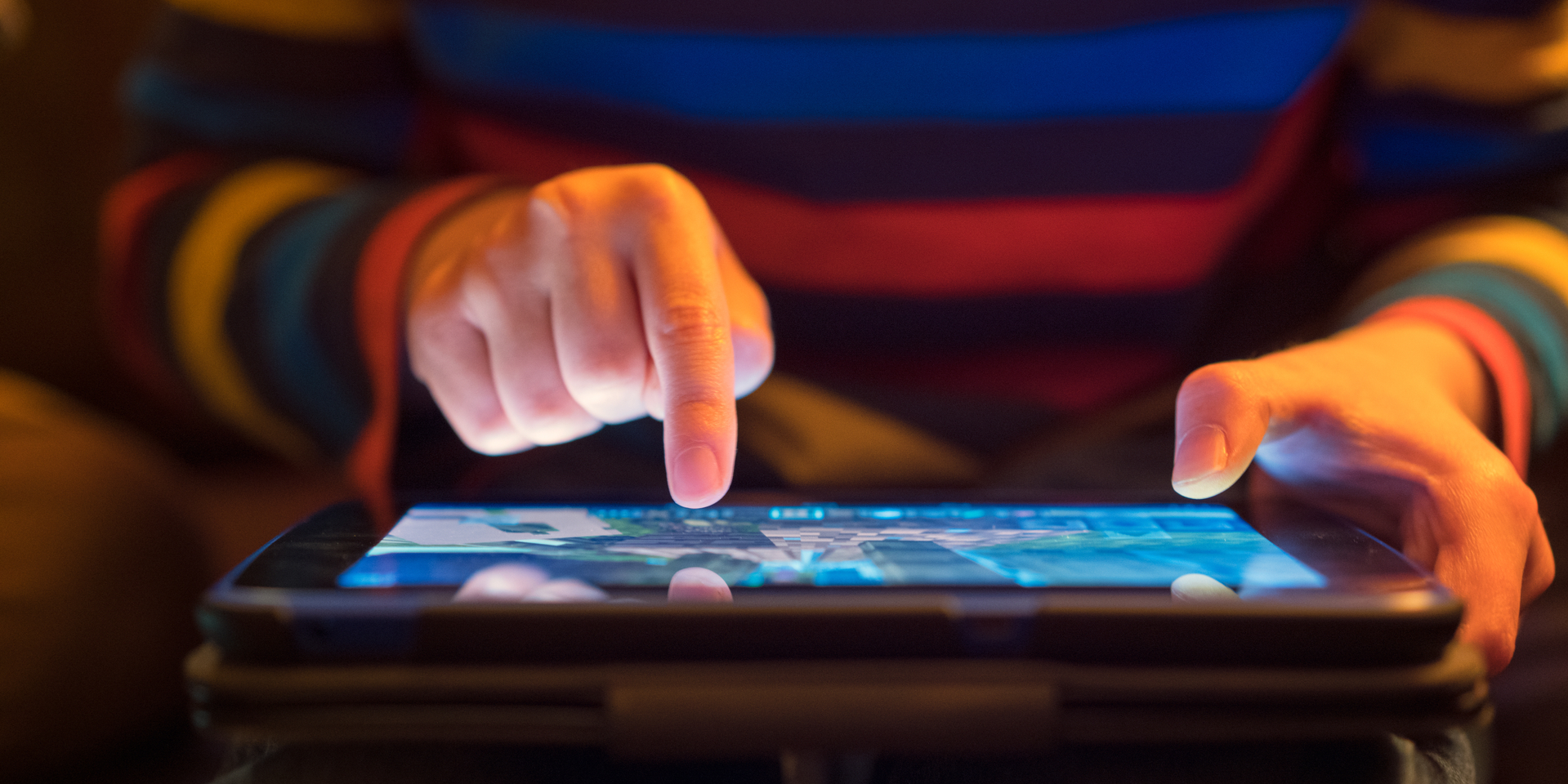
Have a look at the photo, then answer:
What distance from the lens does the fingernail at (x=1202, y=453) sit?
285mm

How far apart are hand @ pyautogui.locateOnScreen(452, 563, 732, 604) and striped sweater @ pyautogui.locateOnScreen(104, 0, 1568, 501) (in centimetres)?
20

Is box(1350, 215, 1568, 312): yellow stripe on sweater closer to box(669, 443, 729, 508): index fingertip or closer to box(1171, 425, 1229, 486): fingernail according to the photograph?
box(1171, 425, 1229, 486): fingernail

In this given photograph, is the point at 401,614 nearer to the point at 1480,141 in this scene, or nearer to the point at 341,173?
the point at 341,173

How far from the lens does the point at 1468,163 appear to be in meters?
0.51

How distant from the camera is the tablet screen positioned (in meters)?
0.26

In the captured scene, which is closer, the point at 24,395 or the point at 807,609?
the point at 807,609

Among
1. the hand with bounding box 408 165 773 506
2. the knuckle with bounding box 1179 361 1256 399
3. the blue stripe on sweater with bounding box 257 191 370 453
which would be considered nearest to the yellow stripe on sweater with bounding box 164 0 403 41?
the blue stripe on sweater with bounding box 257 191 370 453

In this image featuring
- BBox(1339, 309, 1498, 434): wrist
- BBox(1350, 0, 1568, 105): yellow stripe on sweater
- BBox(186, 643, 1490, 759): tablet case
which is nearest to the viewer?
BBox(186, 643, 1490, 759): tablet case

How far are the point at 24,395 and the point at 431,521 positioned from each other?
1.08 ft

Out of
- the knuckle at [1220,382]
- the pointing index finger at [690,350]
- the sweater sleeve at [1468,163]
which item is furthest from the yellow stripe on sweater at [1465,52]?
the pointing index finger at [690,350]

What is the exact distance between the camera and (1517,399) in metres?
0.39

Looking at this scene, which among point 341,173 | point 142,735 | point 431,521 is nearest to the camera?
point 431,521

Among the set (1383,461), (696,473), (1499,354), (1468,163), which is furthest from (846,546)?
(1468,163)

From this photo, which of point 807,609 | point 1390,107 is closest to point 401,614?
point 807,609
